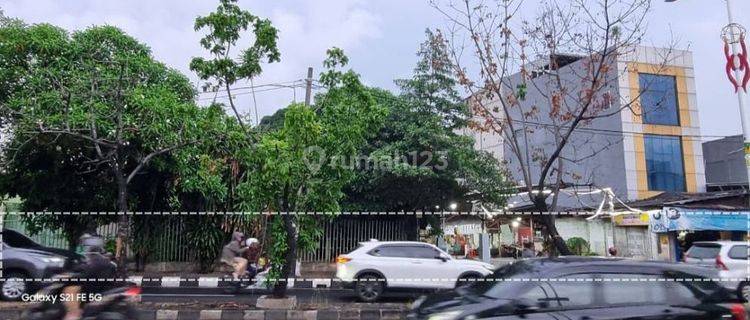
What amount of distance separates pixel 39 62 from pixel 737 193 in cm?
2347

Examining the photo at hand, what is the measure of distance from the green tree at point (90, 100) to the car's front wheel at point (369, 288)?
15.6 feet

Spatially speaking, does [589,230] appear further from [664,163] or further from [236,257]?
[236,257]

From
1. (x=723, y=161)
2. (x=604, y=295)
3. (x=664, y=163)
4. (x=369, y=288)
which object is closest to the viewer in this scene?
(x=604, y=295)

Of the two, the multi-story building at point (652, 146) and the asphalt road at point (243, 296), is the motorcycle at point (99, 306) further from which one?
the multi-story building at point (652, 146)

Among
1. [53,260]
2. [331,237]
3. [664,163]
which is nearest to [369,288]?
[53,260]

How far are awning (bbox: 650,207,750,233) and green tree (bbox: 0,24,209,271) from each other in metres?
15.9

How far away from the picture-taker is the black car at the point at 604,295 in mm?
6016

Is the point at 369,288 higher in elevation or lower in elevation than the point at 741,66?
lower

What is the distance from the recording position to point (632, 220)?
71.7 ft

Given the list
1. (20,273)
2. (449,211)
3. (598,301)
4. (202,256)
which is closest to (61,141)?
(20,273)

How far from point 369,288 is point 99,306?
642 cm

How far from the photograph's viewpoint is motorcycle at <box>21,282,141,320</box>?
23.2 feet

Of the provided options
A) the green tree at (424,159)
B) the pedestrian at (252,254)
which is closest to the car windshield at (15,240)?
the pedestrian at (252,254)

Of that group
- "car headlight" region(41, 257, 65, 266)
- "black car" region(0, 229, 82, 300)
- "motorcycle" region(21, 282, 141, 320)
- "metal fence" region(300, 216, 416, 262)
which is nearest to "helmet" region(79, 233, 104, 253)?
"motorcycle" region(21, 282, 141, 320)
